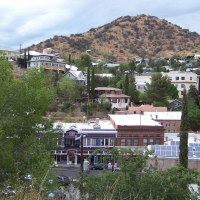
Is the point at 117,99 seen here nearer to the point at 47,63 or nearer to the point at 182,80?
the point at 47,63

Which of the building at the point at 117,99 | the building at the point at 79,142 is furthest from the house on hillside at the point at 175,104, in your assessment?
the building at the point at 79,142

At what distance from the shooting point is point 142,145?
3153cm

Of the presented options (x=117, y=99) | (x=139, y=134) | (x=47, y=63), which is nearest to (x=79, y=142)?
(x=139, y=134)

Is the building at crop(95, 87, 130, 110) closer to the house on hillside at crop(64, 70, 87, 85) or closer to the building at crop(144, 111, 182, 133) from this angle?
the house on hillside at crop(64, 70, 87, 85)

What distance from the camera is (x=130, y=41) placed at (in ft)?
438

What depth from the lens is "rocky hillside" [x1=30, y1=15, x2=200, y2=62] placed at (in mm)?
118062

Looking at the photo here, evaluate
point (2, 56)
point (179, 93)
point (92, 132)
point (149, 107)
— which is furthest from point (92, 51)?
point (2, 56)

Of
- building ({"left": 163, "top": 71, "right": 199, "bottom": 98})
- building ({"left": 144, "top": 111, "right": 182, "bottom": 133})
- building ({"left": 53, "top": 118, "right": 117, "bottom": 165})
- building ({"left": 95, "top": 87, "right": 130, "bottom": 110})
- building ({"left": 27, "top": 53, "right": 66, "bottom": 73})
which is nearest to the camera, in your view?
building ({"left": 53, "top": 118, "right": 117, "bottom": 165})

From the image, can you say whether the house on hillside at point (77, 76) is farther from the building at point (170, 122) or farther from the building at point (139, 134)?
the building at point (139, 134)

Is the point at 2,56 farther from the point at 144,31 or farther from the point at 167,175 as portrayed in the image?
the point at 144,31

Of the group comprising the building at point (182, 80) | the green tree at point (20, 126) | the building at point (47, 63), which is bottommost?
the green tree at point (20, 126)

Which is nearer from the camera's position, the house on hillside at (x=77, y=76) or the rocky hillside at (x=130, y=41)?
the house on hillside at (x=77, y=76)

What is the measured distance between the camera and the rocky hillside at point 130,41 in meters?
118

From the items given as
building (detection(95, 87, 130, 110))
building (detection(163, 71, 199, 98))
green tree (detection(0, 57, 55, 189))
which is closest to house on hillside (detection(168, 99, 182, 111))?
building (detection(95, 87, 130, 110))
